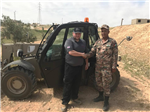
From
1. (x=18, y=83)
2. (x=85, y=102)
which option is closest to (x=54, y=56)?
(x=18, y=83)

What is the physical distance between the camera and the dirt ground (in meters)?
3.09

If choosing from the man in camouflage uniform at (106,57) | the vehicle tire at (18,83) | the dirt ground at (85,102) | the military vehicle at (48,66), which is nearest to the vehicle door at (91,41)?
the military vehicle at (48,66)

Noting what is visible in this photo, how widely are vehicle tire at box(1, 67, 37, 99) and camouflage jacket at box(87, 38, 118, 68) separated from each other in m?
1.95

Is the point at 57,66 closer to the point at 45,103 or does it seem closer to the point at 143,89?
the point at 45,103

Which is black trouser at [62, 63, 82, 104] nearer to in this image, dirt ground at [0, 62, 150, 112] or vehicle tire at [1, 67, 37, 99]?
dirt ground at [0, 62, 150, 112]

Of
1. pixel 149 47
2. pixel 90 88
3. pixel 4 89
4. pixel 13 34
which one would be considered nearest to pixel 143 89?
pixel 90 88

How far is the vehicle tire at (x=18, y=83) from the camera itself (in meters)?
3.29

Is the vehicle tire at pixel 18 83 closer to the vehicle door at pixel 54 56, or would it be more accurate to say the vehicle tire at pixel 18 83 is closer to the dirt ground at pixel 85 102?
the dirt ground at pixel 85 102

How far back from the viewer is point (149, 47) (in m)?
10.8

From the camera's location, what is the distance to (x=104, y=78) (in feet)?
9.86

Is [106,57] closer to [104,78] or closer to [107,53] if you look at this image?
[107,53]

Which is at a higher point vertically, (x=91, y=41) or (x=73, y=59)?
(x=91, y=41)

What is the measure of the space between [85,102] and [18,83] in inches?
78.3

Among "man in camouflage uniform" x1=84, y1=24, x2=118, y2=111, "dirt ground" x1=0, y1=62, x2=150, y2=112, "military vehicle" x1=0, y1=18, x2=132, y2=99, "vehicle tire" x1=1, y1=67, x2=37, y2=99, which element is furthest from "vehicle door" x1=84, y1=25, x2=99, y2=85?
"vehicle tire" x1=1, y1=67, x2=37, y2=99
